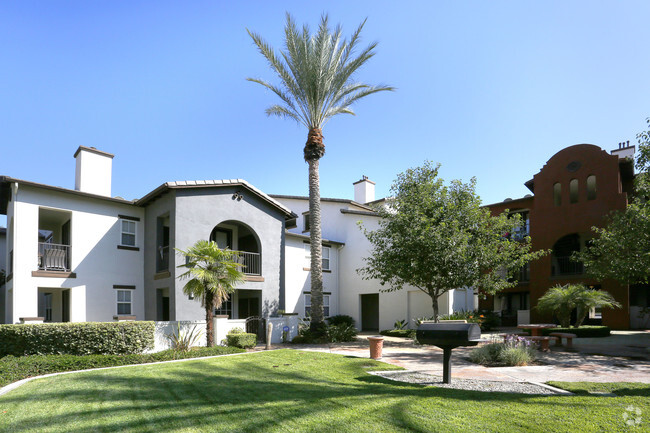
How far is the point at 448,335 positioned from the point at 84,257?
53.1ft

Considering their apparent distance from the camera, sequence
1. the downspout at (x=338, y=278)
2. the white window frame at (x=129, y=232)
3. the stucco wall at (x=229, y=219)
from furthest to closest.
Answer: the downspout at (x=338, y=278)
the white window frame at (x=129, y=232)
the stucco wall at (x=229, y=219)

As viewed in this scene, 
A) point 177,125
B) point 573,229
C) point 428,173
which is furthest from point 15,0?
point 573,229

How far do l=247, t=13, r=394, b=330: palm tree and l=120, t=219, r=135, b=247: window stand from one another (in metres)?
8.20

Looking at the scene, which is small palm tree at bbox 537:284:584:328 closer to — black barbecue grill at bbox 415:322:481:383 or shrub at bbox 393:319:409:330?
shrub at bbox 393:319:409:330

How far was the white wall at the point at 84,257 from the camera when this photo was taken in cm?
→ 1781

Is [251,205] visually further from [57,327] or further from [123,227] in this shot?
[57,327]

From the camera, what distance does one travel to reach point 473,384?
30.9 ft

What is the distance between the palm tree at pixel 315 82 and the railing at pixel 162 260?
6474 millimetres

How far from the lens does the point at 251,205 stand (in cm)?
2206

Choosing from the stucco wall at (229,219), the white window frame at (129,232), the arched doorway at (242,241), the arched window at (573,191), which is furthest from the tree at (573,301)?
the white window frame at (129,232)

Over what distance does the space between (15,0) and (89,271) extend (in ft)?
35.7

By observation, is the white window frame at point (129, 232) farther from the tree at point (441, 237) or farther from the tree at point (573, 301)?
the tree at point (573, 301)

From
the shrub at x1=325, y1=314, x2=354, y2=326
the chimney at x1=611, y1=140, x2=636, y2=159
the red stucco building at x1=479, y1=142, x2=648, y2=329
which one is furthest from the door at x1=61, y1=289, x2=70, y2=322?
the chimney at x1=611, y1=140, x2=636, y2=159

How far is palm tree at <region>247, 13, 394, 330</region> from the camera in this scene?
2100cm
